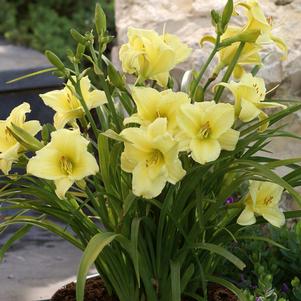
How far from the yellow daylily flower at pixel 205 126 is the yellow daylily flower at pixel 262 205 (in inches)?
7.9

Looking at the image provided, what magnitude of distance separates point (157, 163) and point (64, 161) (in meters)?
0.21

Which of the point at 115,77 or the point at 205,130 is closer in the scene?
the point at 205,130

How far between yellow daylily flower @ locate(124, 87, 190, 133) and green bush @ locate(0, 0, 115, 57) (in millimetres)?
4121

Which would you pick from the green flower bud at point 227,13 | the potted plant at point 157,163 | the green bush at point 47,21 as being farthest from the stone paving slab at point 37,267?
the green bush at point 47,21

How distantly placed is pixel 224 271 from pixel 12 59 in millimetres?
2629

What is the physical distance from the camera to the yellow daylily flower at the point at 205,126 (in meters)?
1.82

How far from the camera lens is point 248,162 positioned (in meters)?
1.90

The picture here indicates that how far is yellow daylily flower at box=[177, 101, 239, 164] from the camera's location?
1822 millimetres

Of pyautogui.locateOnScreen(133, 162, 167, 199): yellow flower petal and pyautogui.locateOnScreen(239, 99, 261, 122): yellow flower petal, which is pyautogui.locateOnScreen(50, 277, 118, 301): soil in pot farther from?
pyautogui.locateOnScreen(239, 99, 261, 122): yellow flower petal

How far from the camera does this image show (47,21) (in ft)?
21.1

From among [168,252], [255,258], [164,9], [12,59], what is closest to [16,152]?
[168,252]

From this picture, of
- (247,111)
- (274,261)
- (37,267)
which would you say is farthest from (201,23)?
(247,111)

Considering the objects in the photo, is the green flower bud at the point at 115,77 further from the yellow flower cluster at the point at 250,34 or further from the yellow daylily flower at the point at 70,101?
the yellow flower cluster at the point at 250,34

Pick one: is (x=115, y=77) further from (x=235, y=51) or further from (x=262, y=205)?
(x=262, y=205)
